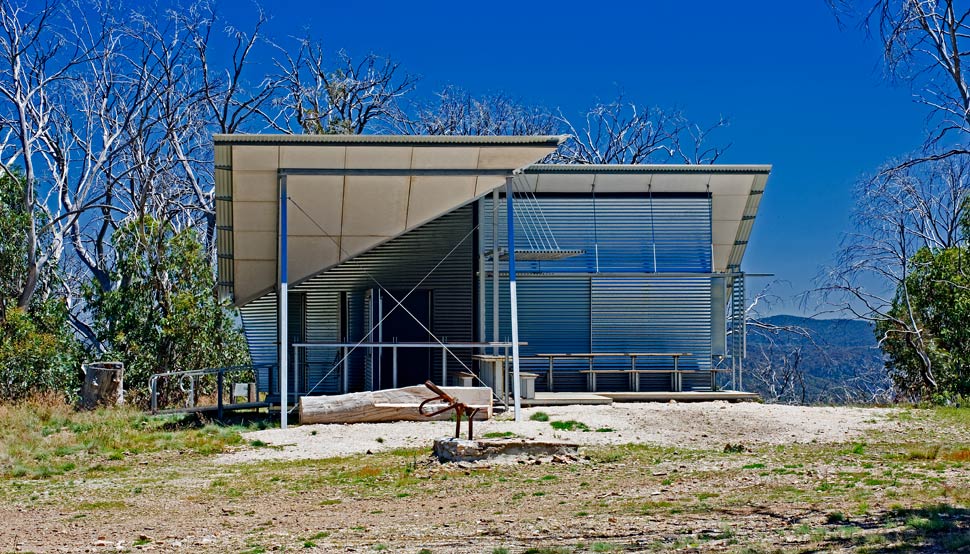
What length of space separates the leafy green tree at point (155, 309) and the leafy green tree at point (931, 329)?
1760 centimetres

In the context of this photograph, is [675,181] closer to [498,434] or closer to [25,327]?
[498,434]

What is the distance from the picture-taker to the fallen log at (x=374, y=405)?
1838 centimetres

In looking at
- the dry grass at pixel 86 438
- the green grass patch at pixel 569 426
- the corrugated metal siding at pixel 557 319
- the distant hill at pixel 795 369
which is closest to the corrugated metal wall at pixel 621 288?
the corrugated metal siding at pixel 557 319

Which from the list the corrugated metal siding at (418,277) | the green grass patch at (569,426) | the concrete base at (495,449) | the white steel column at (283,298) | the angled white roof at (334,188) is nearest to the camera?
the concrete base at (495,449)

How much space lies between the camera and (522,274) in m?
23.0

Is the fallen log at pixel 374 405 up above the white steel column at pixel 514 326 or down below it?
below

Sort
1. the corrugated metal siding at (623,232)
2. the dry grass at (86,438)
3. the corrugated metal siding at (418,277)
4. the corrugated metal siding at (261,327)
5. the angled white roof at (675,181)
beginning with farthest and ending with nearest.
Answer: the corrugated metal siding at (261,327), the corrugated metal siding at (623,232), the angled white roof at (675,181), the corrugated metal siding at (418,277), the dry grass at (86,438)

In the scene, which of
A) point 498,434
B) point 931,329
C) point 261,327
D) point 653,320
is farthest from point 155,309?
point 931,329

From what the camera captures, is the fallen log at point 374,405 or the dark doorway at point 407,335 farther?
the dark doorway at point 407,335

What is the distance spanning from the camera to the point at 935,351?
1101 inches

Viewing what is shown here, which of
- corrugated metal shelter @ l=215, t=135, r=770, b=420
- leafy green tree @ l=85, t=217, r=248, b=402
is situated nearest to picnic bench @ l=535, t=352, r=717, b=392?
corrugated metal shelter @ l=215, t=135, r=770, b=420

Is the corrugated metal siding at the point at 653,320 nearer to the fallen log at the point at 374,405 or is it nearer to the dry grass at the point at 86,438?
the fallen log at the point at 374,405

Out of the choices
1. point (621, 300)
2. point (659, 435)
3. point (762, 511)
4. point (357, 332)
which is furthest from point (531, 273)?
point (762, 511)

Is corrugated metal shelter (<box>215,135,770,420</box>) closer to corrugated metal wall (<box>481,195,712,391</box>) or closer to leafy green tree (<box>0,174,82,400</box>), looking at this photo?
corrugated metal wall (<box>481,195,712,391</box>)
